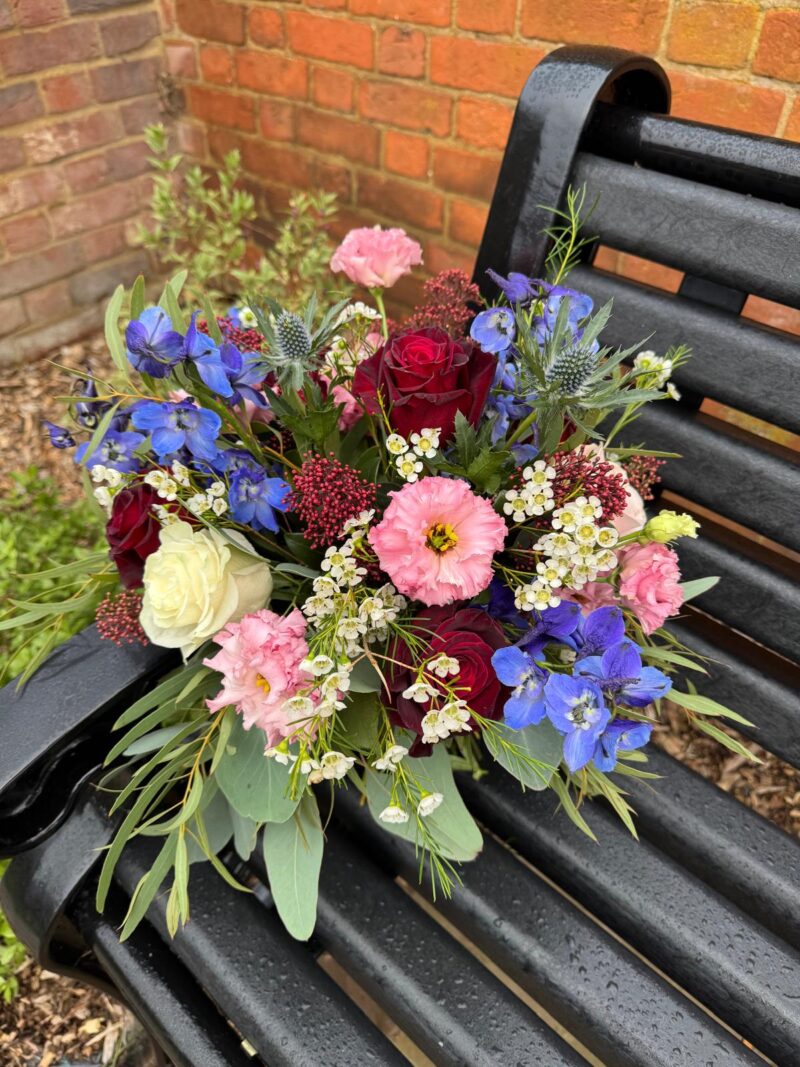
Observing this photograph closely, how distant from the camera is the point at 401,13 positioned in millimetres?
1754

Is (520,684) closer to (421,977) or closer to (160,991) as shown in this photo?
(421,977)

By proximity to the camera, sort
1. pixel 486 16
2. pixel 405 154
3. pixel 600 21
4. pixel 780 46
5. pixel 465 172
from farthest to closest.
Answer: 1. pixel 405 154
2. pixel 465 172
3. pixel 486 16
4. pixel 600 21
5. pixel 780 46

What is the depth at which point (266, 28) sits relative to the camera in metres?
2.05

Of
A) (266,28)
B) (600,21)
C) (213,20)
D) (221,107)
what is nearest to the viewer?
(600,21)

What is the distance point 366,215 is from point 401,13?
19.5 inches

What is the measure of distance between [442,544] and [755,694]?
56 cm

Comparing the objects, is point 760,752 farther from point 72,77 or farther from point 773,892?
point 72,77

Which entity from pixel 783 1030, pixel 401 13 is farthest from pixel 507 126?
pixel 783 1030

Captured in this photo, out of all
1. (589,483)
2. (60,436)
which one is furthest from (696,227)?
(60,436)

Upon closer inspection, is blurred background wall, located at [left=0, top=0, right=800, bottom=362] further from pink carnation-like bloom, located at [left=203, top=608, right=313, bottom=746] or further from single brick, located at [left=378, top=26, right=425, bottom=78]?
pink carnation-like bloom, located at [left=203, top=608, right=313, bottom=746]

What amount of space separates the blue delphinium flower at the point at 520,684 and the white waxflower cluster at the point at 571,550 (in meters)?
0.05

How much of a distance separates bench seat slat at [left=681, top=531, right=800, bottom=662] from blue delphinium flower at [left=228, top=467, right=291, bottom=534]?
552mm

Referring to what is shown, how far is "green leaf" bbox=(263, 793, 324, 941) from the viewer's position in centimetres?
79

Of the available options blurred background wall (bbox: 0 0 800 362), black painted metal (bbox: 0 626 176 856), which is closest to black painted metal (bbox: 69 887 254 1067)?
black painted metal (bbox: 0 626 176 856)
